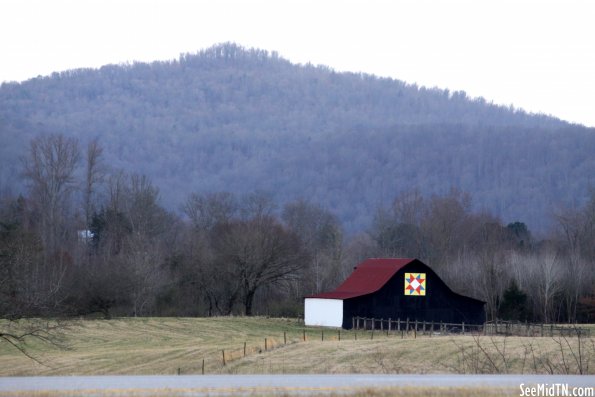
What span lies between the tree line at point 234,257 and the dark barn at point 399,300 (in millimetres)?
9150

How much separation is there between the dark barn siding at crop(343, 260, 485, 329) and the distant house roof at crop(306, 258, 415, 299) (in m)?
0.41

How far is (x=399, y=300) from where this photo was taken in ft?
221

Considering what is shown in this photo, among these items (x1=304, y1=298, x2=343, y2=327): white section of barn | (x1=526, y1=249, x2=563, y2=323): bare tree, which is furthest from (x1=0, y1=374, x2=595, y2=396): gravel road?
(x1=526, y1=249, x2=563, y2=323): bare tree

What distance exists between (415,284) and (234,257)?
19.3 meters

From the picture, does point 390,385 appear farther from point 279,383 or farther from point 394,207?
point 394,207

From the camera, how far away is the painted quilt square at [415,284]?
6781 cm

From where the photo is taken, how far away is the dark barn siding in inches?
2611

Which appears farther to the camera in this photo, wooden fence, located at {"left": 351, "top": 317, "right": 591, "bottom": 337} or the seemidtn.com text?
wooden fence, located at {"left": 351, "top": 317, "right": 591, "bottom": 337}

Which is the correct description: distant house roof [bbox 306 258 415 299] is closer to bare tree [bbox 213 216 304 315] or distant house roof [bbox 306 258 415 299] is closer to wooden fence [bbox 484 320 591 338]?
wooden fence [bbox 484 320 591 338]

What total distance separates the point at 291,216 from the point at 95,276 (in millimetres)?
64118

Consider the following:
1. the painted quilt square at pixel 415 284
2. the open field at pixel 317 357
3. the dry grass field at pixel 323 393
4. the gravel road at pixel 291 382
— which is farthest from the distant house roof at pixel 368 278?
the dry grass field at pixel 323 393

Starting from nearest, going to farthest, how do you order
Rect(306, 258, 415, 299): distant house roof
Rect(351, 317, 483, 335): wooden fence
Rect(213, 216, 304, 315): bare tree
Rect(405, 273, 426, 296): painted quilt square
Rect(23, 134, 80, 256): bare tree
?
1. Rect(351, 317, 483, 335): wooden fence
2. Rect(306, 258, 415, 299): distant house roof
3. Rect(405, 273, 426, 296): painted quilt square
4. Rect(213, 216, 304, 315): bare tree
5. Rect(23, 134, 80, 256): bare tree

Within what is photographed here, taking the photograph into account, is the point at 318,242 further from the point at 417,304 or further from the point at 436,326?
the point at 436,326

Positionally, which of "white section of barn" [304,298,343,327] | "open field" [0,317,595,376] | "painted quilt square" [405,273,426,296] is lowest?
"open field" [0,317,595,376]
